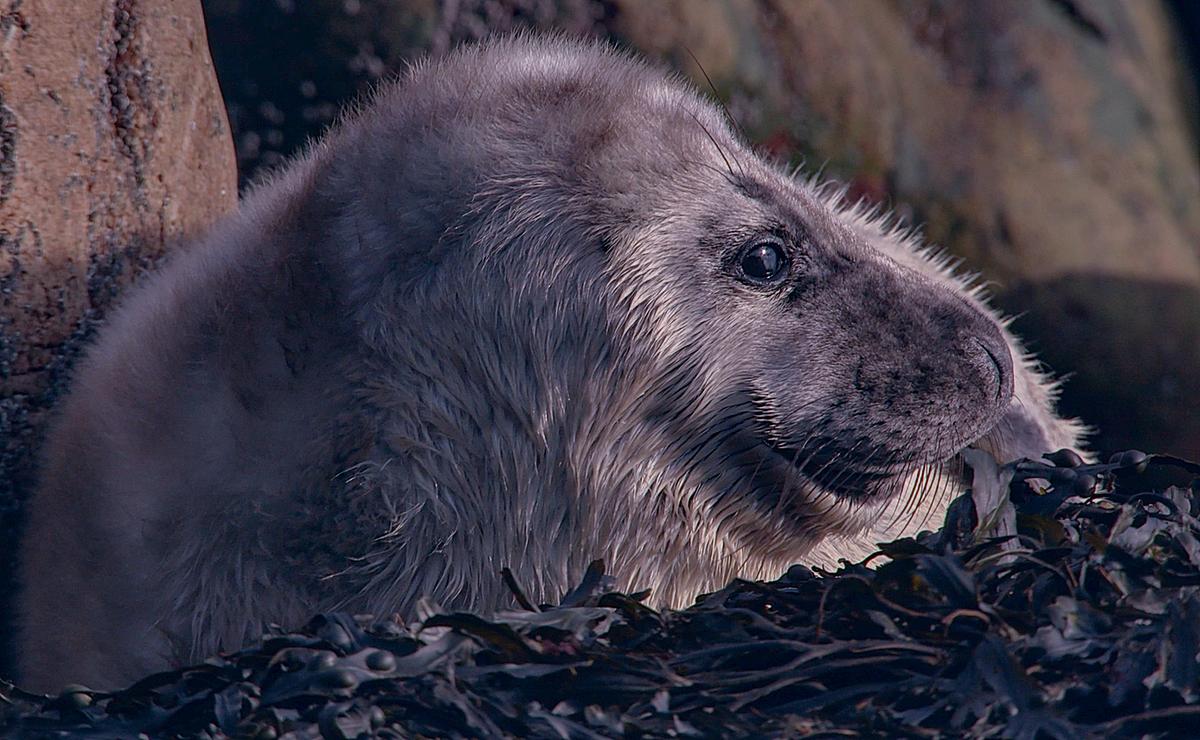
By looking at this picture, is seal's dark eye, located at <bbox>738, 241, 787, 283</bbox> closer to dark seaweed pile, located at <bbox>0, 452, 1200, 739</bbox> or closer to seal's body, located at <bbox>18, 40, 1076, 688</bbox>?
seal's body, located at <bbox>18, 40, 1076, 688</bbox>

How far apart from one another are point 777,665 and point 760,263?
60 cm

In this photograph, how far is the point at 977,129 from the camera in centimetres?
421

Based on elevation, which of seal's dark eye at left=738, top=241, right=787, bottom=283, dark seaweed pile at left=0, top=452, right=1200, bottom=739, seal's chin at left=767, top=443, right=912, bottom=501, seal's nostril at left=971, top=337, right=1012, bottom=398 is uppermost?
seal's dark eye at left=738, top=241, right=787, bottom=283

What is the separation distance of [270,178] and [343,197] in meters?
0.51

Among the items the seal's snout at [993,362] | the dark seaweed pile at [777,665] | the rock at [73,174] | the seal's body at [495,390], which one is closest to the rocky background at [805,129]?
the rock at [73,174]

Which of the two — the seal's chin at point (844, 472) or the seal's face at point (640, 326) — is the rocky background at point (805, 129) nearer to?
the seal's face at point (640, 326)

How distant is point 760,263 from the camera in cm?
195

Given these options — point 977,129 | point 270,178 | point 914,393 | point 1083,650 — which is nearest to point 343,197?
point 270,178

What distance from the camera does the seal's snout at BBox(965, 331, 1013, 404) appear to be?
1991 millimetres

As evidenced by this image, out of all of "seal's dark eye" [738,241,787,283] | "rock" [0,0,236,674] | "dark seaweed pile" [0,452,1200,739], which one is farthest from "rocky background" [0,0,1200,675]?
"dark seaweed pile" [0,452,1200,739]

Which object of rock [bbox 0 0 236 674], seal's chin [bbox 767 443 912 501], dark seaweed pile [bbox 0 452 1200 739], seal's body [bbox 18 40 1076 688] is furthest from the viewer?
rock [bbox 0 0 236 674]

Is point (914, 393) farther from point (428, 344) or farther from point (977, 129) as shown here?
point (977, 129)

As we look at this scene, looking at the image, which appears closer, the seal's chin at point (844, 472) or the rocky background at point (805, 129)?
the seal's chin at point (844, 472)

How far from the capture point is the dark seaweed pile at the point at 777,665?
59.1 inches
